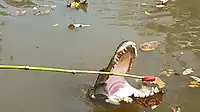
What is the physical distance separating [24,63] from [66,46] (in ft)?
1.84

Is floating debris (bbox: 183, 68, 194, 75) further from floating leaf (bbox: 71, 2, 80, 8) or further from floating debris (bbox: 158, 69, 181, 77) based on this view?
floating leaf (bbox: 71, 2, 80, 8)

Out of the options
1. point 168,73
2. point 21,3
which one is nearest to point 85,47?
point 168,73

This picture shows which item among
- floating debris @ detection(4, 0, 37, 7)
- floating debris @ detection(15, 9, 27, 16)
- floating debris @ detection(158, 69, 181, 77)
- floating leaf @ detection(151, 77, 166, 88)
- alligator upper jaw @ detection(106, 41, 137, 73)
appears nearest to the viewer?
alligator upper jaw @ detection(106, 41, 137, 73)

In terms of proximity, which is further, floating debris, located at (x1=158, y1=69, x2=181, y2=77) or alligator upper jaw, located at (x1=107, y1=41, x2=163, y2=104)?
floating debris, located at (x1=158, y1=69, x2=181, y2=77)

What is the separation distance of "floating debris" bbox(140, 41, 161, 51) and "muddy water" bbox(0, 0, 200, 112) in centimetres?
8

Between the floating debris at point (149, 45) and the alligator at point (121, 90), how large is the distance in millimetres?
895

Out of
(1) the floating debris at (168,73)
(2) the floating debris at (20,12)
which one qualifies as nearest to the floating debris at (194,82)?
(1) the floating debris at (168,73)

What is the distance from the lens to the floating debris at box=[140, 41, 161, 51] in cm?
447

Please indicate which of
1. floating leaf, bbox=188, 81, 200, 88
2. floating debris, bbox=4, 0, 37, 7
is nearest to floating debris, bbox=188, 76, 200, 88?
floating leaf, bbox=188, 81, 200, 88

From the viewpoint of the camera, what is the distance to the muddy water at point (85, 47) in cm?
367

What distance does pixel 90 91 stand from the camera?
371 centimetres

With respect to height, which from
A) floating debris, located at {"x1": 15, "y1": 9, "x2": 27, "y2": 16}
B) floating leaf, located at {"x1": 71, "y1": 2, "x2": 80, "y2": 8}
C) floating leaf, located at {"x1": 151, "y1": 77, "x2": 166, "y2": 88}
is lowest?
floating leaf, located at {"x1": 151, "y1": 77, "x2": 166, "y2": 88}

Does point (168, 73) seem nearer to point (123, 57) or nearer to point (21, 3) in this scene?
point (123, 57)

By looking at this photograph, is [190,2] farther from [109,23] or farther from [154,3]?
[109,23]
